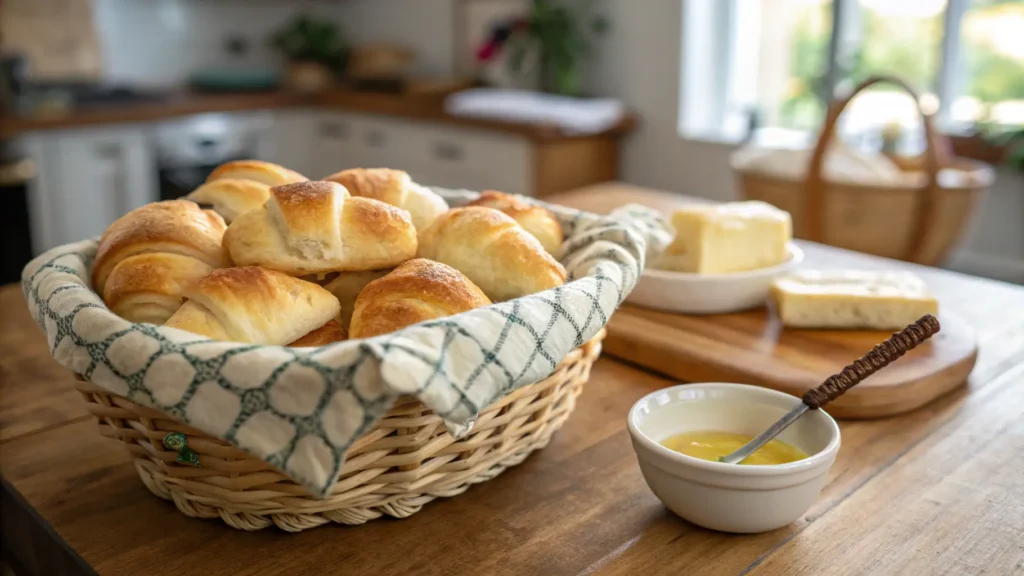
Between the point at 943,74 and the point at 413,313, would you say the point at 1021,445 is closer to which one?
the point at 413,313

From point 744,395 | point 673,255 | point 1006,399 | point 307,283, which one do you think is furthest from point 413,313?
point 1006,399

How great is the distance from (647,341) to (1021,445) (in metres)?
0.42

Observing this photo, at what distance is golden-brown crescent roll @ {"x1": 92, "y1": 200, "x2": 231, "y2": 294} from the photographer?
80cm

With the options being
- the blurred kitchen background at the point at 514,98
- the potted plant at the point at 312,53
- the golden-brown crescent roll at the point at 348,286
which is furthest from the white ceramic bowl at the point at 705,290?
the potted plant at the point at 312,53

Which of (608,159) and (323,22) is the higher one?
(323,22)

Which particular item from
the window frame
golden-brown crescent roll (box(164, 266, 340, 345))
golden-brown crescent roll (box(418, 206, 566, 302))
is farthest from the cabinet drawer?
golden-brown crescent roll (box(164, 266, 340, 345))

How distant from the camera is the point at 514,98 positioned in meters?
3.58

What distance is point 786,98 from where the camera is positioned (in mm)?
3295

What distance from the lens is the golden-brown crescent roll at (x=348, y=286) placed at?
82 centimetres

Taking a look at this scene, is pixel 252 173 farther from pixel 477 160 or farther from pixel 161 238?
pixel 477 160

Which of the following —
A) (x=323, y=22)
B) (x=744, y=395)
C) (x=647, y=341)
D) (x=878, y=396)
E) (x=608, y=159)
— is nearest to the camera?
(x=744, y=395)

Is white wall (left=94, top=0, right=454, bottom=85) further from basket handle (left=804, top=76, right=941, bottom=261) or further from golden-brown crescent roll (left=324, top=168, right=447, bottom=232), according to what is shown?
golden-brown crescent roll (left=324, top=168, right=447, bottom=232)

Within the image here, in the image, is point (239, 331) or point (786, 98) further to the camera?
point (786, 98)

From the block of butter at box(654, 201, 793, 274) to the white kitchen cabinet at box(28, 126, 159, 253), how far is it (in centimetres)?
299
